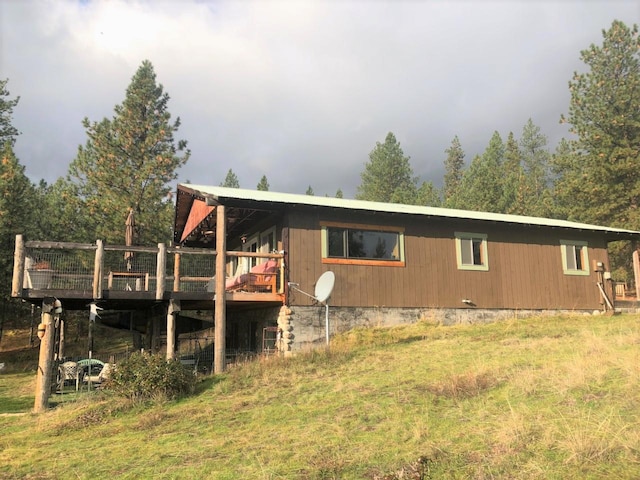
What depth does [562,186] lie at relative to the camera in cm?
3628

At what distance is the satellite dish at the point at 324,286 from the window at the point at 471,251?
565cm

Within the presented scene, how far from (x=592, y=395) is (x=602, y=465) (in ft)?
8.38

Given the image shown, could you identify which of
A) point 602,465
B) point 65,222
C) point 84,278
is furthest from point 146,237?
point 602,465

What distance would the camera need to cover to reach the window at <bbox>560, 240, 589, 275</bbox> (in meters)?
20.2

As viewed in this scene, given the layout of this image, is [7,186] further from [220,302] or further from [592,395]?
[592,395]

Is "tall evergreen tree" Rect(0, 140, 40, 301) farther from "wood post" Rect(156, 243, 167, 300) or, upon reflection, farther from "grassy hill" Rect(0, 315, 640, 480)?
"grassy hill" Rect(0, 315, 640, 480)

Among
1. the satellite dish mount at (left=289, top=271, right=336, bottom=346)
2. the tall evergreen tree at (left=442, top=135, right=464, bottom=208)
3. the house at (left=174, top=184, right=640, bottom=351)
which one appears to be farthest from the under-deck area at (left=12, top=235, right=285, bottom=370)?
the tall evergreen tree at (left=442, top=135, right=464, bottom=208)

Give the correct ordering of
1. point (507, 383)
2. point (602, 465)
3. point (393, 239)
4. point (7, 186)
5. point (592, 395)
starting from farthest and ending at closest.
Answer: point (7, 186)
point (393, 239)
point (507, 383)
point (592, 395)
point (602, 465)

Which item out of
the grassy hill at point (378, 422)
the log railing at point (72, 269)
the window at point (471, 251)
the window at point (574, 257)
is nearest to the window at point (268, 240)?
the log railing at point (72, 269)

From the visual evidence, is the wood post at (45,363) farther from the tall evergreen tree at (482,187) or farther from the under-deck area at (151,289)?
the tall evergreen tree at (482,187)

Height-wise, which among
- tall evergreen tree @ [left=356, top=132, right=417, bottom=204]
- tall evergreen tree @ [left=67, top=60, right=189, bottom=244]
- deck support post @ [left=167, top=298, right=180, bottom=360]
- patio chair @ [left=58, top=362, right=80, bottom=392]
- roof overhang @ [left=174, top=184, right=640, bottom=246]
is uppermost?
tall evergreen tree @ [left=356, top=132, right=417, bottom=204]

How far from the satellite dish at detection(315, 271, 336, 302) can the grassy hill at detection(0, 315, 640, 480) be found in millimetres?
1875

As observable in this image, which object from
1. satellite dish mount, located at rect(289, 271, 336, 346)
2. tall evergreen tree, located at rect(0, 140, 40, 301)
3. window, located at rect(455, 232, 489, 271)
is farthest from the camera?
tall evergreen tree, located at rect(0, 140, 40, 301)

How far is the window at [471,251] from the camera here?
18375 millimetres
